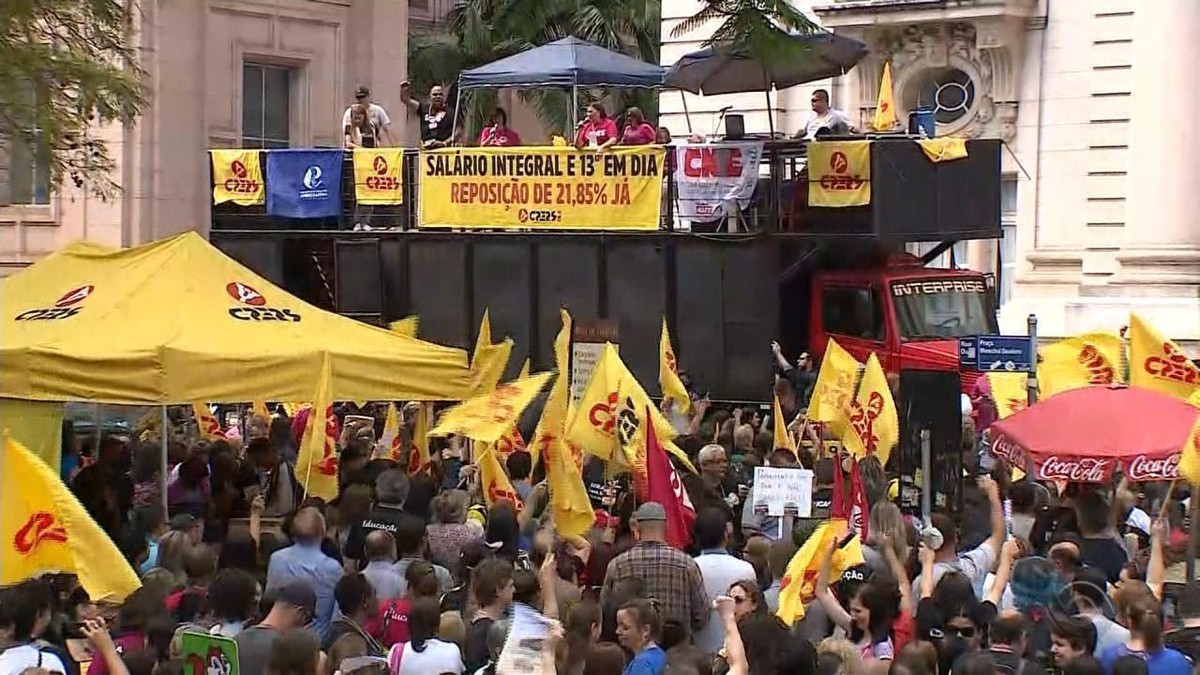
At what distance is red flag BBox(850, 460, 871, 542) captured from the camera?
11734mm

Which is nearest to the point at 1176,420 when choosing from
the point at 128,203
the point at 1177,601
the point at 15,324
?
the point at 1177,601

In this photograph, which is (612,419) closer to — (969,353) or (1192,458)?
(1192,458)

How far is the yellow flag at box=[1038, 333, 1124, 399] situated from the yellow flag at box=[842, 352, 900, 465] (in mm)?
1753

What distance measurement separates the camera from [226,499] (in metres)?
14.2

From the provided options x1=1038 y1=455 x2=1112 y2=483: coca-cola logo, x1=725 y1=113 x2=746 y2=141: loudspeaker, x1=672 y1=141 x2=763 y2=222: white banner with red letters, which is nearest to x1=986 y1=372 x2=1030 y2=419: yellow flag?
x1=1038 y1=455 x2=1112 y2=483: coca-cola logo

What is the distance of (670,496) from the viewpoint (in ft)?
40.0

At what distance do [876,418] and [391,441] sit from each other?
4.29 metres

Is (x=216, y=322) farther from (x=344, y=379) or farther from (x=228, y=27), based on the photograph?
(x=228, y=27)

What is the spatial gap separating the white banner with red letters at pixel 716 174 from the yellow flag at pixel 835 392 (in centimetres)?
540

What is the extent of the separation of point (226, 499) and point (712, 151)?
858 centimetres

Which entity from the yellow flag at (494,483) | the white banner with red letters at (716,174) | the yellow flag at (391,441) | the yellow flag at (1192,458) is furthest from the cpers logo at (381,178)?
the yellow flag at (1192,458)

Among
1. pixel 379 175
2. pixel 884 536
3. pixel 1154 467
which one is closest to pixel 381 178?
pixel 379 175

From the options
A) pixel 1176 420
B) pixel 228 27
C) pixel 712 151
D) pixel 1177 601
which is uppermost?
pixel 228 27

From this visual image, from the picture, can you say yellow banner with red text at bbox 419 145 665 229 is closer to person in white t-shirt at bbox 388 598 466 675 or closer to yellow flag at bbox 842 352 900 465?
yellow flag at bbox 842 352 900 465
